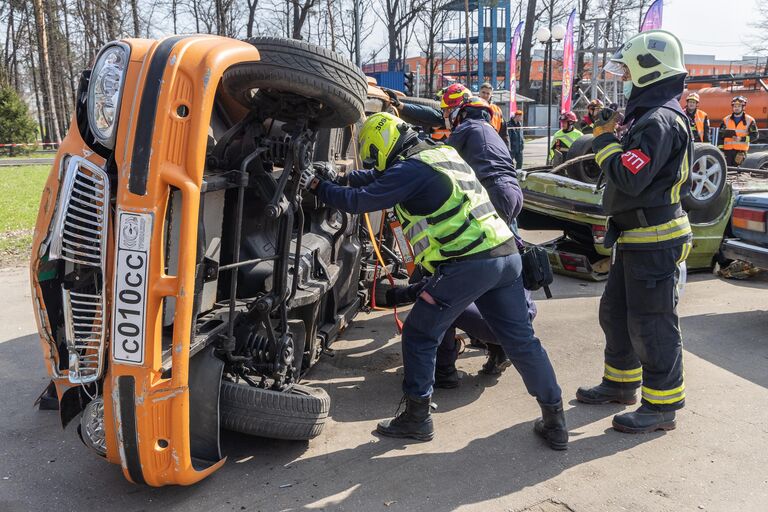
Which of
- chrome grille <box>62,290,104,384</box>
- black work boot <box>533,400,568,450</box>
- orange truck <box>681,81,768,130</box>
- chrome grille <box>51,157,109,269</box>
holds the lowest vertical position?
black work boot <box>533,400,568,450</box>

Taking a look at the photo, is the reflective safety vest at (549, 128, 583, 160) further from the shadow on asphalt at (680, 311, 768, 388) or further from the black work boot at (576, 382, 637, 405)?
the black work boot at (576, 382, 637, 405)

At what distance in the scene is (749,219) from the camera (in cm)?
599

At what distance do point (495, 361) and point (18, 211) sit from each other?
362 inches

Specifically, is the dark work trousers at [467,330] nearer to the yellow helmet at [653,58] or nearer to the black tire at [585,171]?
the yellow helmet at [653,58]

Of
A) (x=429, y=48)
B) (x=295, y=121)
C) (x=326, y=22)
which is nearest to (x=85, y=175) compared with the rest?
(x=295, y=121)

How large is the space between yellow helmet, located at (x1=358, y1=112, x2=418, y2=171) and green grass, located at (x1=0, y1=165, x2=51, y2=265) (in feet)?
18.8

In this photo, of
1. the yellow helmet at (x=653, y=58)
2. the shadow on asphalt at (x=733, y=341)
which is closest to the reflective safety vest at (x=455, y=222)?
the yellow helmet at (x=653, y=58)

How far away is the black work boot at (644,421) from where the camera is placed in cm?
376

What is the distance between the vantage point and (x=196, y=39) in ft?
9.16

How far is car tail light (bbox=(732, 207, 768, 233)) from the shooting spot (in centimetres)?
586

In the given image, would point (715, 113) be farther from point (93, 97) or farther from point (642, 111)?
point (93, 97)

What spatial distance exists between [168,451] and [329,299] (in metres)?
1.93

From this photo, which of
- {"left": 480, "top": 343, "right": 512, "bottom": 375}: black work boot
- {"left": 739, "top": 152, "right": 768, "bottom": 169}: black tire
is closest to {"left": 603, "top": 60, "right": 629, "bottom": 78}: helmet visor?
{"left": 480, "top": 343, "right": 512, "bottom": 375}: black work boot

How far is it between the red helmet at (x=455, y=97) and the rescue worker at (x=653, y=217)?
131 centimetres
